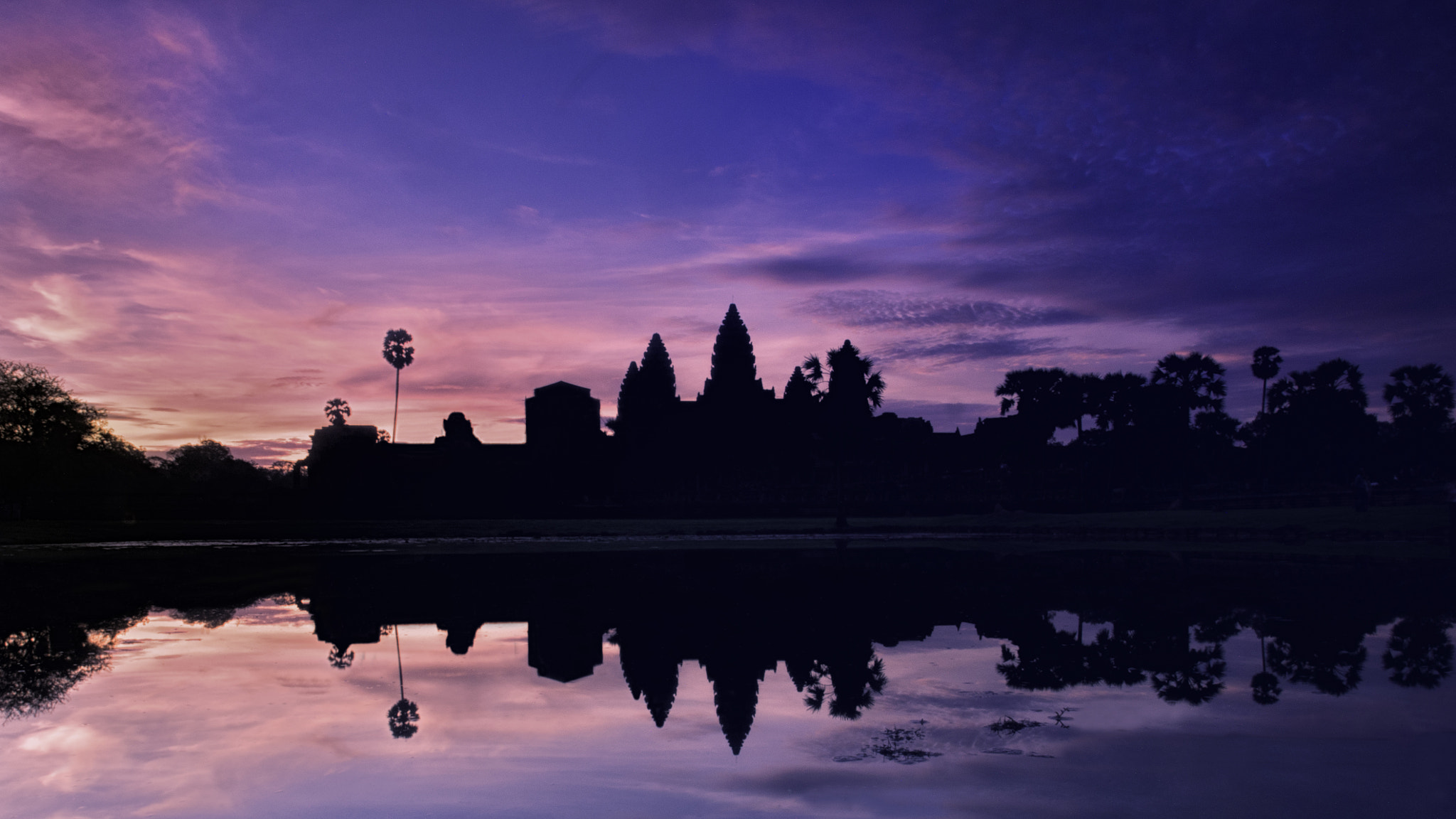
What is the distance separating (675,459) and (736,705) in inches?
2287

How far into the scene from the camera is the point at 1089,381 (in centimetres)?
6512

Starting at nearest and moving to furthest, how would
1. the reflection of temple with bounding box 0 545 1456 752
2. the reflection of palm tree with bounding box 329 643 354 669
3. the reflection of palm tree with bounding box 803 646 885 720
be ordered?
the reflection of palm tree with bounding box 803 646 885 720 → the reflection of temple with bounding box 0 545 1456 752 → the reflection of palm tree with bounding box 329 643 354 669

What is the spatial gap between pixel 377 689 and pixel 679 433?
5881 centimetres

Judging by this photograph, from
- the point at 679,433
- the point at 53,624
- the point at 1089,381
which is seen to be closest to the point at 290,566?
the point at 53,624

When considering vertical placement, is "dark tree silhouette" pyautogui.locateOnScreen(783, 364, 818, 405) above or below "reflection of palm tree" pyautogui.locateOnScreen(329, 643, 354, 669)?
above

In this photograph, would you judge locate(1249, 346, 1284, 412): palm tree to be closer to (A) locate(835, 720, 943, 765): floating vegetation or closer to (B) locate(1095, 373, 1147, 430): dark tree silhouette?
(B) locate(1095, 373, 1147, 430): dark tree silhouette

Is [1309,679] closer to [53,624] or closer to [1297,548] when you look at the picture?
[53,624]

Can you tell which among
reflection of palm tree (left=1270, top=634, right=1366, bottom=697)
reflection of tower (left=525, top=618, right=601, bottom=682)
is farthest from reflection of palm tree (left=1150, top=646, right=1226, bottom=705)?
reflection of tower (left=525, top=618, right=601, bottom=682)

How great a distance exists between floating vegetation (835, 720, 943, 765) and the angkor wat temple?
4388cm

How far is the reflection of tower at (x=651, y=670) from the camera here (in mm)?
7633

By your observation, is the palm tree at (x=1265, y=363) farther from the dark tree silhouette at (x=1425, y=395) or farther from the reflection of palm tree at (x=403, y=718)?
the reflection of palm tree at (x=403, y=718)

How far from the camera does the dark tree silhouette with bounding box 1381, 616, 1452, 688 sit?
8258 millimetres

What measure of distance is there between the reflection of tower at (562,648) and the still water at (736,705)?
55 millimetres

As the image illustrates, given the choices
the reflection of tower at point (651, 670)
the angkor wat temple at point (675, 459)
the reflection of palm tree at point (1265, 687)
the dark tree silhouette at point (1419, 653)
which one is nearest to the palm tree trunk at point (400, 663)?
the reflection of tower at point (651, 670)
